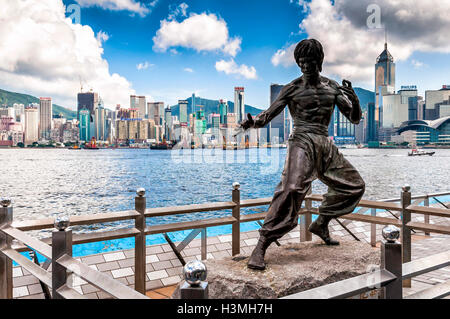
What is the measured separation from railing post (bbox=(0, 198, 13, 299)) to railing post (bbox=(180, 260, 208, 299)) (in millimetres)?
2894

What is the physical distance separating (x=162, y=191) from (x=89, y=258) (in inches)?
1230

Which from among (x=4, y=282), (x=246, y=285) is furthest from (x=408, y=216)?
(x=4, y=282)

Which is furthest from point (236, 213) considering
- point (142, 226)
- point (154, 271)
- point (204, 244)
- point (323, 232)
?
point (154, 271)

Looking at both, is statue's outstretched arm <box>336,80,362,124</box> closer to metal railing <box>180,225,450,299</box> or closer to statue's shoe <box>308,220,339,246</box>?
statue's shoe <box>308,220,339,246</box>

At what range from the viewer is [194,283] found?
1545 millimetres

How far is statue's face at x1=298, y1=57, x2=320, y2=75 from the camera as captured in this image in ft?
13.4

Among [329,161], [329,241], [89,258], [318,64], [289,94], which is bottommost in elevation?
[89,258]

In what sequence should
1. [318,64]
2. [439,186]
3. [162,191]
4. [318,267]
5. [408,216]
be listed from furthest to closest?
[439,186], [162,191], [408,216], [318,64], [318,267]

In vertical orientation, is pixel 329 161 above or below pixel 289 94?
below

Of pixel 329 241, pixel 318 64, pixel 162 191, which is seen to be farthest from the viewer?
pixel 162 191

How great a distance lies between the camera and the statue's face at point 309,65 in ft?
13.4

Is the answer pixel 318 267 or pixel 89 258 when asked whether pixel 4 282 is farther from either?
pixel 318 267

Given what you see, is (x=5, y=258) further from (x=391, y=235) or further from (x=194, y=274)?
(x=391, y=235)

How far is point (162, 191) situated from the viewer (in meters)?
36.0
